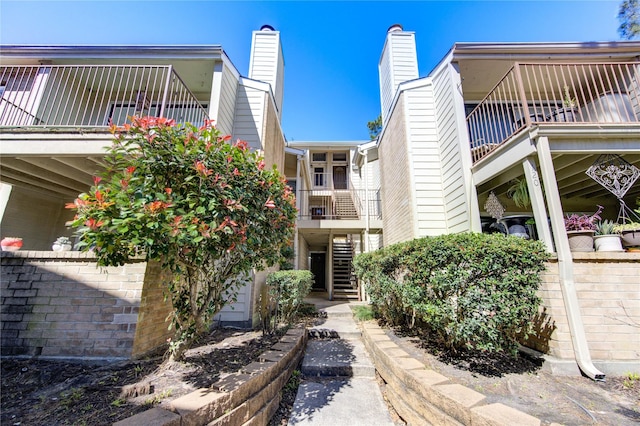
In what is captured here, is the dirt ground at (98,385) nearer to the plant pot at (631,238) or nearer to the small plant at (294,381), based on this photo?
the small plant at (294,381)

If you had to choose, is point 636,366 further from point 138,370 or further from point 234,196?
point 138,370

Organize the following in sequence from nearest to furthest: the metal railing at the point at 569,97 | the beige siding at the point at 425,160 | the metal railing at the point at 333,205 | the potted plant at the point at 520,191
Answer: the metal railing at the point at 569,97
the potted plant at the point at 520,191
the beige siding at the point at 425,160
the metal railing at the point at 333,205

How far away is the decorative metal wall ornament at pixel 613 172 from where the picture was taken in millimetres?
3701

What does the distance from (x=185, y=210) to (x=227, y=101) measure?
443 centimetres

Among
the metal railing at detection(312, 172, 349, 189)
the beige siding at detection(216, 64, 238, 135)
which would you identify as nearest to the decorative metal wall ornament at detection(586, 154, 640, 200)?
the beige siding at detection(216, 64, 238, 135)

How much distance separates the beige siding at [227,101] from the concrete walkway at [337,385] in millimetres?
4839

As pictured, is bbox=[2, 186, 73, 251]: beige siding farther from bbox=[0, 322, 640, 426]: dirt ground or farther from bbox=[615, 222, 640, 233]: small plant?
bbox=[615, 222, 640, 233]: small plant

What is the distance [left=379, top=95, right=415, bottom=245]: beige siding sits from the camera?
628 centimetres

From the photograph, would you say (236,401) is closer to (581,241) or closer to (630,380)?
(630,380)

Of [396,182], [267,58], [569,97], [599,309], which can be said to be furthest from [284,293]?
[267,58]

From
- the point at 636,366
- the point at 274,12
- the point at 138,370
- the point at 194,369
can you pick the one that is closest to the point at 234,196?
A: the point at 194,369

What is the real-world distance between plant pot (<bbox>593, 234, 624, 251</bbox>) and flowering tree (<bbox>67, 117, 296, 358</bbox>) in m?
4.30

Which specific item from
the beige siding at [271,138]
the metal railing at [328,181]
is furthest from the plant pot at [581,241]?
the metal railing at [328,181]

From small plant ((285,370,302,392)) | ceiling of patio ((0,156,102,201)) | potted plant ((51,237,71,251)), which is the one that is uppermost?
ceiling of patio ((0,156,102,201))
